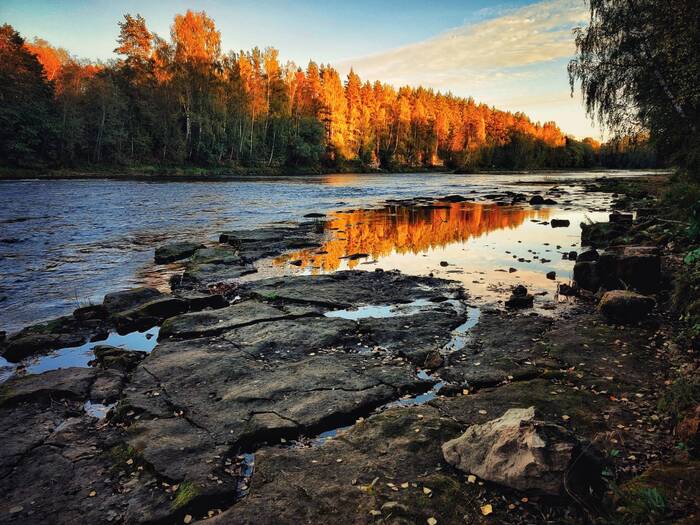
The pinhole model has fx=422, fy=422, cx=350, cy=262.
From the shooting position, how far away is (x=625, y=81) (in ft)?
59.7

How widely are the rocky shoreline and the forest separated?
700 inches

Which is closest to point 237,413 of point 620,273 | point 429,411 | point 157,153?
point 429,411

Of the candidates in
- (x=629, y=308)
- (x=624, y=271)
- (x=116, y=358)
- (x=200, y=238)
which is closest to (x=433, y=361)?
(x=629, y=308)

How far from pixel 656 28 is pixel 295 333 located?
16245 millimetres

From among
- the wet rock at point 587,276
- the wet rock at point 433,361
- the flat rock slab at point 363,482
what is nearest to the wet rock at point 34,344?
the flat rock slab at point 363,482

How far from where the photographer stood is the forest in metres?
49.5

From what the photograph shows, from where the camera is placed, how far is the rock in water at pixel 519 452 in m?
3.10

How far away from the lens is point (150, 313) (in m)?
7.68

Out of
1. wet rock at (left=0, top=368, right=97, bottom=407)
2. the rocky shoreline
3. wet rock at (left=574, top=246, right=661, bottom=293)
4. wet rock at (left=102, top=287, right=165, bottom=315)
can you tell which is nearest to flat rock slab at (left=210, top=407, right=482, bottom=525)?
the rocky shoreline

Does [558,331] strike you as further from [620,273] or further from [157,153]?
[157,153]

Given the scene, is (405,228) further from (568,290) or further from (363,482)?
(363,482)

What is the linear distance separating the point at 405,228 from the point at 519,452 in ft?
50.8

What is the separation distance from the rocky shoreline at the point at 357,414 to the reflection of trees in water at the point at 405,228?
5041mm

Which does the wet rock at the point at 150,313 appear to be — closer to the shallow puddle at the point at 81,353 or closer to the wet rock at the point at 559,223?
the shallow puddle at the point at 81,353
